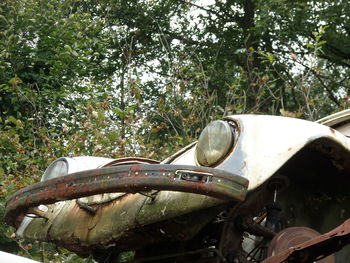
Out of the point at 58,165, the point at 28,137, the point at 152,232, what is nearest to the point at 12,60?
the point at 28,137

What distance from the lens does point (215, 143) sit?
12.7 feet

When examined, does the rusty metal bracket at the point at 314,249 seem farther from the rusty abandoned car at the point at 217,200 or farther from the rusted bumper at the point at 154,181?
the rusted bumper at the point at 154,181

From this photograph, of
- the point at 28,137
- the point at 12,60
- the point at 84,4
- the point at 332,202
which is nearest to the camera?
the point at 332,202

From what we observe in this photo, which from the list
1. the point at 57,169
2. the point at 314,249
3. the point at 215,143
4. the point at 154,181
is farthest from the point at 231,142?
the point at 57,169

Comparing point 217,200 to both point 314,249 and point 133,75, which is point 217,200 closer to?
point 314,249

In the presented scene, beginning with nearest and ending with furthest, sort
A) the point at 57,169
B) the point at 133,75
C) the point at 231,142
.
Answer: the point at 231,142, the point at 57,169, the point at 133,75

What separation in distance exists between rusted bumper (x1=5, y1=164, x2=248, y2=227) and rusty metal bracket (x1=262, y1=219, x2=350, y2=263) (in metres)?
0.38

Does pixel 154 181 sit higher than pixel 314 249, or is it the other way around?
pixel 154 181

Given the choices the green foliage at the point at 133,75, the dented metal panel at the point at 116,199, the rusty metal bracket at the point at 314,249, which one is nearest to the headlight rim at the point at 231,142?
the dented metal panel at the point at 116,199

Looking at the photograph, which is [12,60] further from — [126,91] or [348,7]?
[348,7]

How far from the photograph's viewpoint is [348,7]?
16891 millimetres

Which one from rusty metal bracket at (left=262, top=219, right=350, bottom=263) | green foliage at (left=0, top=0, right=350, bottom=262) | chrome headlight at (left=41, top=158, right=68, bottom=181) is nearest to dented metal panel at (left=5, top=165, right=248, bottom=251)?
chrome headlight at (left=41, top=158, right=68, bottom=181)

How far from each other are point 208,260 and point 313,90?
46.0 ft

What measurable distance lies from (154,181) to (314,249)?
33.5 inches
